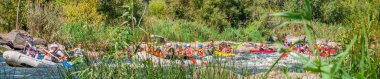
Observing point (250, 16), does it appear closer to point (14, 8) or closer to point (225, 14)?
point (225, 14)

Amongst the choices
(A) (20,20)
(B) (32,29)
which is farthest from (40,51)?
(A) (20,20)

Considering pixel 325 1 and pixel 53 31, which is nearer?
pixel 53 31

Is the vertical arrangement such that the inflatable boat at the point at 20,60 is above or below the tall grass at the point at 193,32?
above

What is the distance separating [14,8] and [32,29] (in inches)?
141

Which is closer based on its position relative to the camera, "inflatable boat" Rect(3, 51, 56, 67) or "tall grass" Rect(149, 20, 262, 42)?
"inflatable boat" Rect(3, 51, 56, 67)

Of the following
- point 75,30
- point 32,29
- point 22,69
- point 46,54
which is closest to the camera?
point 22,69

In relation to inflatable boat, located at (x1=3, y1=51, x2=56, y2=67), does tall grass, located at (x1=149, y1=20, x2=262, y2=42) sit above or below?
below

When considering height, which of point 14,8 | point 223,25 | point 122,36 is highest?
point 122,36

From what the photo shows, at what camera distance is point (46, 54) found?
50.9ft

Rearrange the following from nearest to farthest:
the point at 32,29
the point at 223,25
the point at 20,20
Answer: the point at 32,29 < the point at 20,20 < the point at 223,25

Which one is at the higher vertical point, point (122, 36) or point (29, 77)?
point (122, 36)

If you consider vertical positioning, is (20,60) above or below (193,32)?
above

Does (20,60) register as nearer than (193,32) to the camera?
Yes

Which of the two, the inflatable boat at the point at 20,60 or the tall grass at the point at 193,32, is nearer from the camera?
the inflatable boat at the point at 20,60
